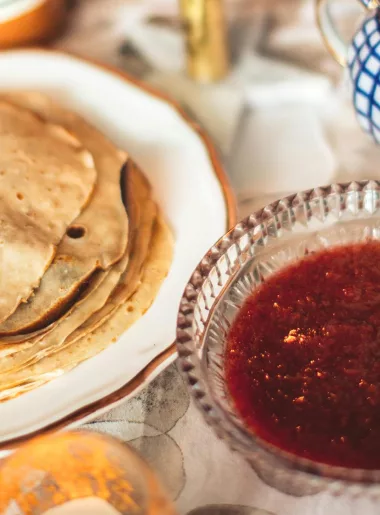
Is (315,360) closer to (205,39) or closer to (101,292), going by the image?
(101,292)

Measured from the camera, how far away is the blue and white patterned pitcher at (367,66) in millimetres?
1163

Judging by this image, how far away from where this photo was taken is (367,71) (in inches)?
46.4

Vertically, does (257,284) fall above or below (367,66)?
below

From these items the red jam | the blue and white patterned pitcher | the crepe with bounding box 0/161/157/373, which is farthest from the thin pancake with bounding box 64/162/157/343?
the blue and white patterned pitcher

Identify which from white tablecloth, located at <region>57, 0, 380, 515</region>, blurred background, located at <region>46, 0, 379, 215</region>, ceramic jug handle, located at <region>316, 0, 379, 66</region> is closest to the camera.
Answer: white tablecloth, located at <region>57, 0, 380, 515</region>

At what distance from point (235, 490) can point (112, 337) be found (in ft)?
1.02

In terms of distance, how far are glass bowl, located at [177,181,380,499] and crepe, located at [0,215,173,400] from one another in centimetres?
16

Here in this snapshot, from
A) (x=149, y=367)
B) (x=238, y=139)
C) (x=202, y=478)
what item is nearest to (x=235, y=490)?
(x=202, y=478)

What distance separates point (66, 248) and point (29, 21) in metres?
0.81

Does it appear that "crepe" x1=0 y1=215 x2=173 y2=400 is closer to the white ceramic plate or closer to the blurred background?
the white ceramic plate

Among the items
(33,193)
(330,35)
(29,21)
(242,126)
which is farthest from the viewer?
(29,21)

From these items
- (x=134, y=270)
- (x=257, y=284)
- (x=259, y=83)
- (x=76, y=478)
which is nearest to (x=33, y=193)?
(x=134, y=270)

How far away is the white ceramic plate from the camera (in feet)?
3.36

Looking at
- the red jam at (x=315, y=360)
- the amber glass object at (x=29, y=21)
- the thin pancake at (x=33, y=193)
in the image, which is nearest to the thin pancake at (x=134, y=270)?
the thin pancake at (x=33, y=193)
